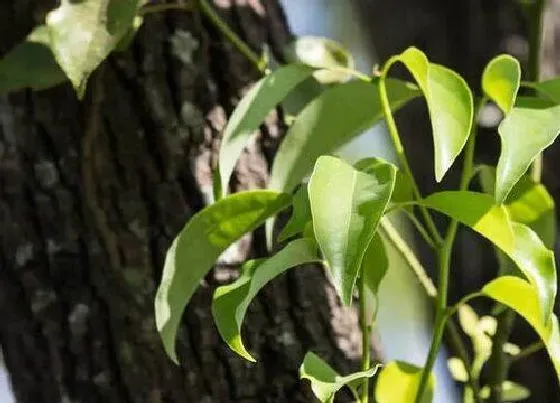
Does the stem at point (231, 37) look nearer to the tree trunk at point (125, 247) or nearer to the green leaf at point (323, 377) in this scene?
the tree trunk at point (125, 247)

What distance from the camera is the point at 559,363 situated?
0.60 meters

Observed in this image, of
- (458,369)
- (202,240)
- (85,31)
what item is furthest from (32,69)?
(458,369)

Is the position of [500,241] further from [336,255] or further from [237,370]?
[237,370]

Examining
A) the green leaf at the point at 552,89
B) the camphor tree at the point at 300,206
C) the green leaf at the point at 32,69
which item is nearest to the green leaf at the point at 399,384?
the camphor tree at the point at 300,206

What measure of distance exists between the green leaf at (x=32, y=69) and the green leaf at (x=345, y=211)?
0.30 metres

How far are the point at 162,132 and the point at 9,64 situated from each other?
126 millimetres

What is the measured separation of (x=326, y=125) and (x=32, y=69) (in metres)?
0.23

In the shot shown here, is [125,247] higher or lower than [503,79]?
lower

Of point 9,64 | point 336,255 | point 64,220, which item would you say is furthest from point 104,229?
point 336,255

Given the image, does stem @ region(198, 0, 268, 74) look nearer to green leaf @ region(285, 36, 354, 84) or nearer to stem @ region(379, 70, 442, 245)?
green leaf @ region(285, 36, 354, 84)

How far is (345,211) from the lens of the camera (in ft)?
1.70

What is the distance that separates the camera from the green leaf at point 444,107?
53 cm

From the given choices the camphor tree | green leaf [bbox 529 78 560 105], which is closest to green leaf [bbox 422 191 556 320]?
the camphor tree

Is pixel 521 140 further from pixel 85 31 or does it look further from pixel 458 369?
pixel 458 369
